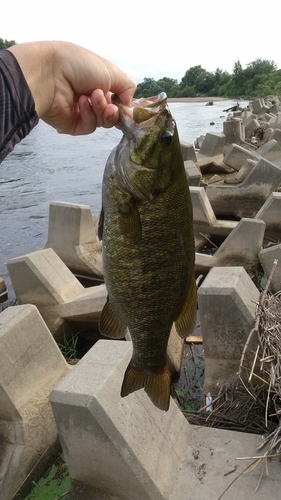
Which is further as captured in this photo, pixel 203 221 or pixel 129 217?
pixel 203 221

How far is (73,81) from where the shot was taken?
252 centimetres

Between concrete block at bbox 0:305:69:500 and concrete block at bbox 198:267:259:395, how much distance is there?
157cm

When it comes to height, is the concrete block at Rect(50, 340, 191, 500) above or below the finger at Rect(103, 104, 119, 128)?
below

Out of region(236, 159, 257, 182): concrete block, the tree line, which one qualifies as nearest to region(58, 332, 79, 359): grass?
region(236, 159, 257, 182): concrete block

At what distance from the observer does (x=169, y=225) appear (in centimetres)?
205

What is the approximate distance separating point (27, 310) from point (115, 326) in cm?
200

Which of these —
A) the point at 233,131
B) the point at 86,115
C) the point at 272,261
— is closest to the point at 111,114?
the point at 86,115

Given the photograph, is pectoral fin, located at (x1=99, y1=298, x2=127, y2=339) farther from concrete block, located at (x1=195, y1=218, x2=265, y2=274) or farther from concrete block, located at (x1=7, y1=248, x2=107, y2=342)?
concrete block, located at (x1=195, y1=218, x2=265, y2=274)

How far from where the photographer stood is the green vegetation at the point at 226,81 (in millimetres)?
81625

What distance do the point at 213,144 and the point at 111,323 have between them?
1396 cm

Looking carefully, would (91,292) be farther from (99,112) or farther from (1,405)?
(99,112)

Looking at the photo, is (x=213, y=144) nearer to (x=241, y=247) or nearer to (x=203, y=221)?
(x=203, y=221)

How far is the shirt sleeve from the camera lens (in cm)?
204

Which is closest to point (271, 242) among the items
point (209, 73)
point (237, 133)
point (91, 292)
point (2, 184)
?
point (91, 292)
